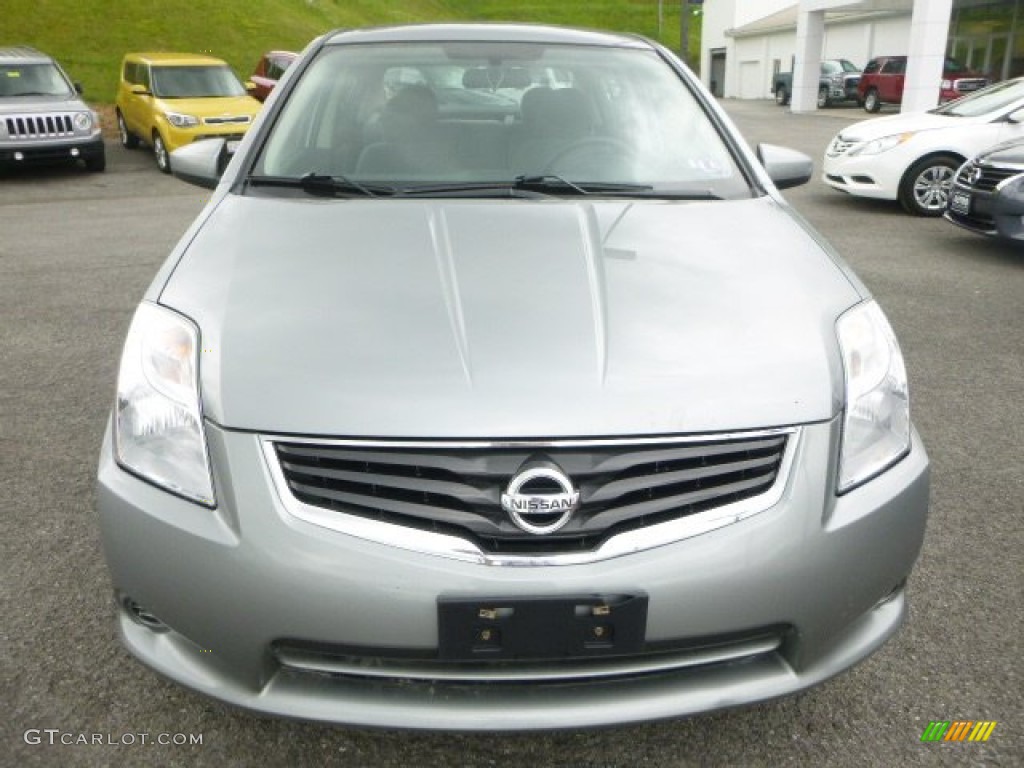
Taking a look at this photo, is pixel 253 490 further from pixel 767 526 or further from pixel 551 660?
pixel 767 526

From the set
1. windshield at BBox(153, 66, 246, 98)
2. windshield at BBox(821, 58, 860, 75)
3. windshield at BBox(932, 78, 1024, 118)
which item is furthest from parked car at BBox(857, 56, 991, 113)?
windshield at BBox(153, 66, 246, 98)

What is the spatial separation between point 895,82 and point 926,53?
436cm

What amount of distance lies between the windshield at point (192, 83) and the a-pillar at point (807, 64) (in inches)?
804

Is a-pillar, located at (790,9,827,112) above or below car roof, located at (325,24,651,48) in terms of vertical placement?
below

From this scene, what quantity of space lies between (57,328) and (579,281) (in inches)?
165

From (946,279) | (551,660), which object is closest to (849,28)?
(946,279)

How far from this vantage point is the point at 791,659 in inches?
67.9

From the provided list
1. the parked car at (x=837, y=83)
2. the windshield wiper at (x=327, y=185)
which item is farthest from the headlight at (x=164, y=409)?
the parked car at (x=837, y=83)

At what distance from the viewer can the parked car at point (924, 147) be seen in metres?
8.73

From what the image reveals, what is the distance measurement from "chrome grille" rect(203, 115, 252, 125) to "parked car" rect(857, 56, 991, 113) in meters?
19.9

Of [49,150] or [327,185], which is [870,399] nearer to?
[327,185]

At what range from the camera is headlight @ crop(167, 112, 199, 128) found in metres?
12.3

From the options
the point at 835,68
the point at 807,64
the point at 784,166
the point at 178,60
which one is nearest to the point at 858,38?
the point at 835,68
